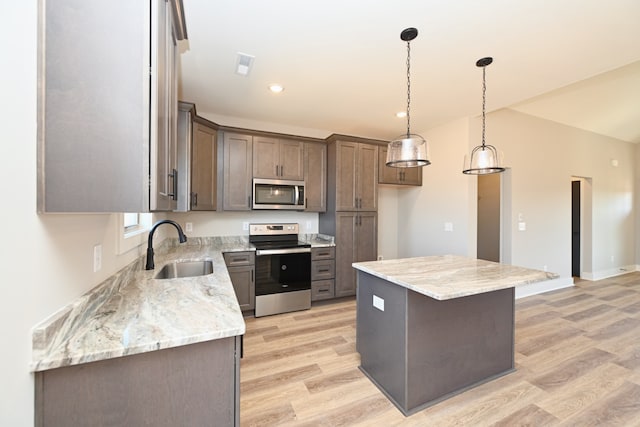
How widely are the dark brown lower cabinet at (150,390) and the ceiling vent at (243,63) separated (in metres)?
2.26

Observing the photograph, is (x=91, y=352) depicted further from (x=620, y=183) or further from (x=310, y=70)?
(x=620, y=183)

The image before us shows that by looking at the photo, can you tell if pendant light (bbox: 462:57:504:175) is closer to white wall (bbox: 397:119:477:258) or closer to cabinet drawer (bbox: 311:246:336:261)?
white wall (bbox: 397:119:477:258)

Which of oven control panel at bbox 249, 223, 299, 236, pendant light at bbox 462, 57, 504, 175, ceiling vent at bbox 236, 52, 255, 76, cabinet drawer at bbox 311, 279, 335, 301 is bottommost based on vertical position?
cabinet drawer at bbox 311, 279, 335, 301

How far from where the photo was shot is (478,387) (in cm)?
190

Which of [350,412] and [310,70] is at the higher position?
[310,70]

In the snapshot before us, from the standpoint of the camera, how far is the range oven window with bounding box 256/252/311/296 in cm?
316

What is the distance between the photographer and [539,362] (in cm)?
222

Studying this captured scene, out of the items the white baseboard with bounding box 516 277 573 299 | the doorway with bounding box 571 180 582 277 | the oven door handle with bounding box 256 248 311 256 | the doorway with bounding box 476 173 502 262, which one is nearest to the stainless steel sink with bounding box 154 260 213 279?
the oven door handle with bounding box 256 248 311 256

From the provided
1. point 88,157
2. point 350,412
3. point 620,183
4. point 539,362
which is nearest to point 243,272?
point 350,412

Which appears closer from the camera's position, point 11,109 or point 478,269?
point 11,109

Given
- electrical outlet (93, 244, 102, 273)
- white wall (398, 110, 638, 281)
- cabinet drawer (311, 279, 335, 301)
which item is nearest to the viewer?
electrical outlet (93, 244, 102, 273)

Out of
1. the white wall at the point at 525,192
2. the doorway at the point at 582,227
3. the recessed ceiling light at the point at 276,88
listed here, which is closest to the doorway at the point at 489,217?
the white wall at the point at 525,192

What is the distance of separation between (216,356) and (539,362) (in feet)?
9.10

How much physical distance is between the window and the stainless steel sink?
0.31 meters
